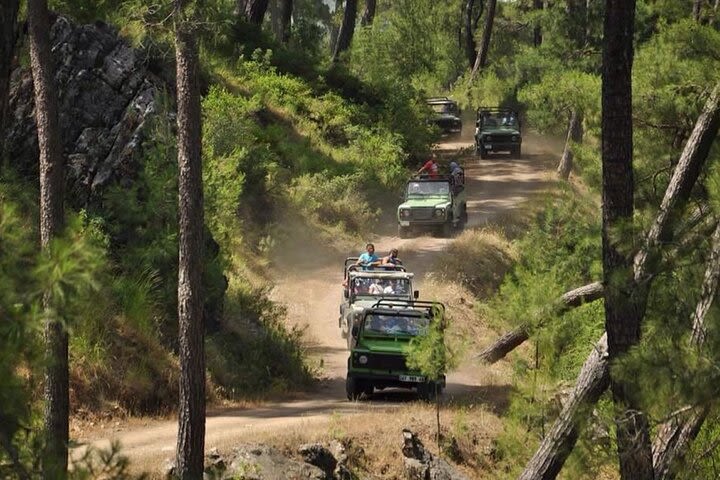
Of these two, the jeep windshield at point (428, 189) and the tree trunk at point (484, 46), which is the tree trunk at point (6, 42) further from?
the tree trunk at point (484, 46)

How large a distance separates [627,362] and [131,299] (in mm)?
12018

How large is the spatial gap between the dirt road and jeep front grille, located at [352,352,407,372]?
63cm

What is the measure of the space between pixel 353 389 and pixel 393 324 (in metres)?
1.31

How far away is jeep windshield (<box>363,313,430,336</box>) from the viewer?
19.8 m

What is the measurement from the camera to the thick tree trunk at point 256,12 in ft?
141

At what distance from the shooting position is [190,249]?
1415cm

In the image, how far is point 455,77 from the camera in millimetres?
72438

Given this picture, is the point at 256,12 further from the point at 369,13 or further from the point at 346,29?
the point at 369,13

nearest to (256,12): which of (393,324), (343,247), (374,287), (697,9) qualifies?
(343,247)

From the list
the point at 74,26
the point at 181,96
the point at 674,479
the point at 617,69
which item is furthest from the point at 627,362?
the point at 74,26

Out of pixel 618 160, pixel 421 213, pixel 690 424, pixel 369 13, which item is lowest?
pixel 421 213

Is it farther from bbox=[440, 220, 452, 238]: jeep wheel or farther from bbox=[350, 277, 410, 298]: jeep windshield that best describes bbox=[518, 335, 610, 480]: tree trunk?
bbox=[440, 220, 452, 238]: jeep wheel

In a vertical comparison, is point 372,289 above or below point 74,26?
below

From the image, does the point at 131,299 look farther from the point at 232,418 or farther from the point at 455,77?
the point at 455,77
